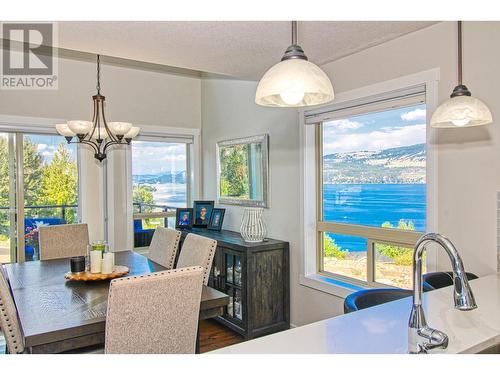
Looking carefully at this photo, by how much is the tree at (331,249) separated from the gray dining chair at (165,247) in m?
1.26

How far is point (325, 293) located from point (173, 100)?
305 cm

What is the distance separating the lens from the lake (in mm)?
2586

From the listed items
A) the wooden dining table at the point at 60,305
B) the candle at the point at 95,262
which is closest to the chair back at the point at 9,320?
the wooden dining table at the point at 60,305

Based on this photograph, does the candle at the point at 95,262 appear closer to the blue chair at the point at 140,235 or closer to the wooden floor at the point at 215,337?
the wooden floor at the point at 215,337

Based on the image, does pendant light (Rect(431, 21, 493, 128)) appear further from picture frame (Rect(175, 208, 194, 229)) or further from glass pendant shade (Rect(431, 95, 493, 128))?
picture frame (Rect(175, 208, 194, 229))

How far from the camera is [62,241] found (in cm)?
366

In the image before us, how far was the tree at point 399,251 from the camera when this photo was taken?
2631mm

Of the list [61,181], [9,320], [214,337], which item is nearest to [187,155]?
[61,181]

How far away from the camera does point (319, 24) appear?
7.54 feet

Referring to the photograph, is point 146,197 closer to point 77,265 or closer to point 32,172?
point 32,172

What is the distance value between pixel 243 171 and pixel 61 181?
6.59ft

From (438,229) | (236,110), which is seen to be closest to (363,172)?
(438,229)

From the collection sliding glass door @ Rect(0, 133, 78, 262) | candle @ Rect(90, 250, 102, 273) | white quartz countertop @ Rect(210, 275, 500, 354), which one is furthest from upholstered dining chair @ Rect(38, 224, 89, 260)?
white quartz countertop @ Rect(210, 275, 500, 354)
